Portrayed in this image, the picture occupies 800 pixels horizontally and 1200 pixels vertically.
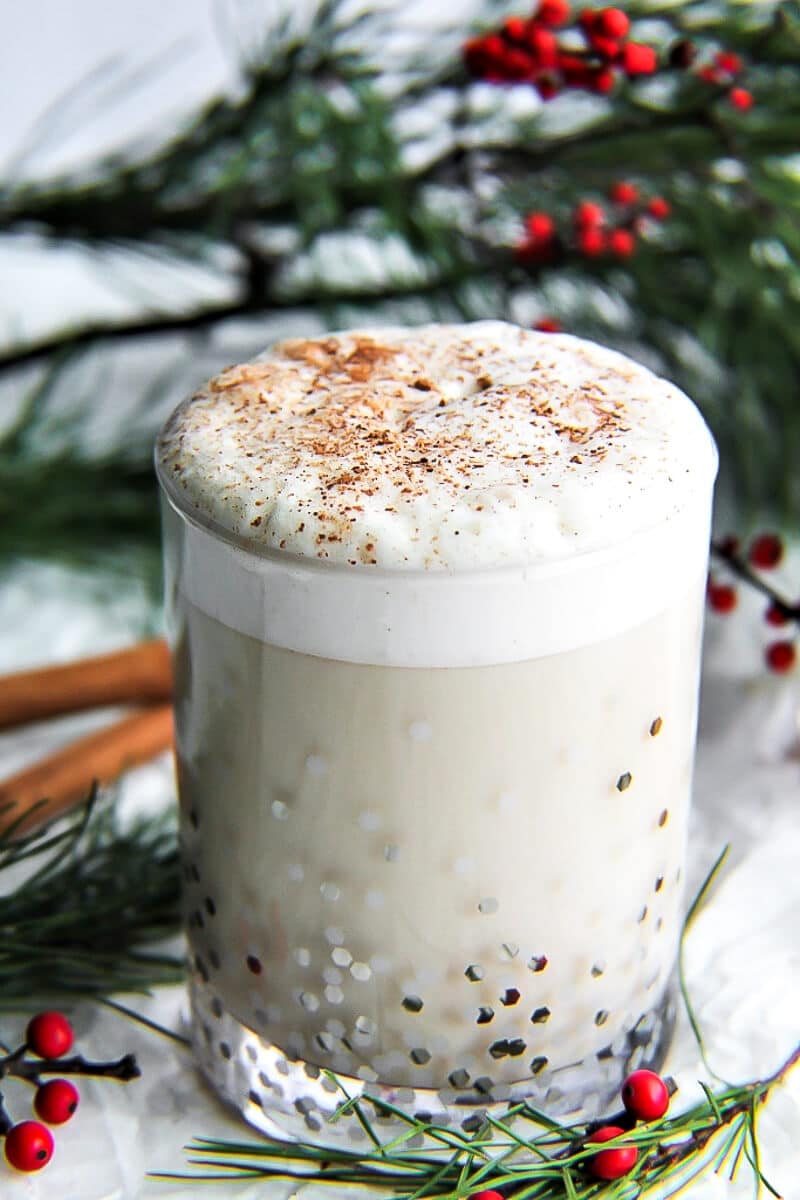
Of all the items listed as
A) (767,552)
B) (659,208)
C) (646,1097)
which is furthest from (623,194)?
(646,1097)

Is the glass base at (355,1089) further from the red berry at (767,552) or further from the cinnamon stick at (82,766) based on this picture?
the red berry at (767,552)

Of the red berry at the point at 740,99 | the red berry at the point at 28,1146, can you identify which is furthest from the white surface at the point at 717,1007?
the red berry at the point at 740,99

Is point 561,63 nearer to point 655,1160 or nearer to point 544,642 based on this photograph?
point 544,642

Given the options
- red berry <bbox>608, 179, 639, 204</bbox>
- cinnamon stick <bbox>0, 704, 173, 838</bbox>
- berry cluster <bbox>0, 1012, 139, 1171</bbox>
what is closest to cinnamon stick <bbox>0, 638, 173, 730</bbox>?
cinnamon stick <bbox>0, 704, 173, 838</bbox>

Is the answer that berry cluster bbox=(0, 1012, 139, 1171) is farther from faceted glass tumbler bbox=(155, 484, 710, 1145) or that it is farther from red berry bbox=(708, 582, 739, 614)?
red berry bbox=(708, 582, 739, 614)

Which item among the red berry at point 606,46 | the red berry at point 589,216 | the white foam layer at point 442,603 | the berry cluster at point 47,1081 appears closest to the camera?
the white foam layer at point 442,603

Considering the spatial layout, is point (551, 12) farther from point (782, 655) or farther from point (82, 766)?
point (82, 766)
